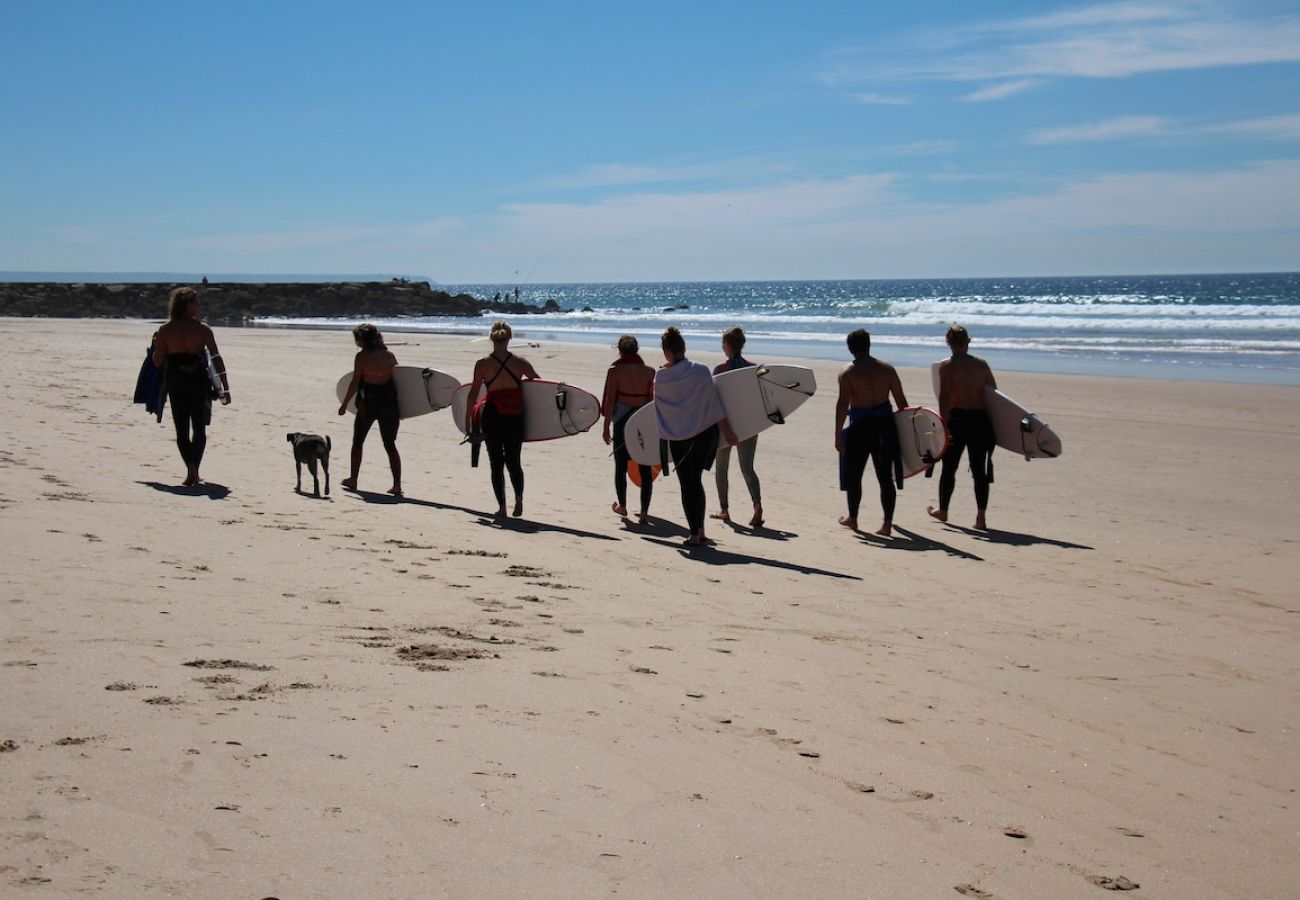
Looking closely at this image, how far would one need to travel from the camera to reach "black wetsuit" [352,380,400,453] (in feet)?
30.4

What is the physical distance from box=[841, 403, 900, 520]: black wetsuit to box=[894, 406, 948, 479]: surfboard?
41 centimetres

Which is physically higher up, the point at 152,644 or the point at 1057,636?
the point at 152,644

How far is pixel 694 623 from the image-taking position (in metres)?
5.37

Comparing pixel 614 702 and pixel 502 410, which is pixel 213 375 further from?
pixel 614 702

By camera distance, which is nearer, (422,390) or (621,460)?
(621,460)

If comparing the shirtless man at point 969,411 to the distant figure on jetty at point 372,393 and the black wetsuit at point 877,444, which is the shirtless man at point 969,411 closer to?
the black wetsuit at point 877,444

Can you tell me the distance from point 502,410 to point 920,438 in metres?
3.22

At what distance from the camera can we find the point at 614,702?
407cm

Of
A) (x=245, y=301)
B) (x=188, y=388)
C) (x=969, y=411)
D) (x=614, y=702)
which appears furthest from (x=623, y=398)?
(x=245, y=301)

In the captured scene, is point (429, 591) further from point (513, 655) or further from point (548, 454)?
point (548, 454)

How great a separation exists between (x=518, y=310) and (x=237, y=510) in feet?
202

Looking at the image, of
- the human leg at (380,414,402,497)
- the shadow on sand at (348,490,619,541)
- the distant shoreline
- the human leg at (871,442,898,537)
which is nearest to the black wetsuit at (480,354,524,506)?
the shadow on sand at (348,490,619,541)

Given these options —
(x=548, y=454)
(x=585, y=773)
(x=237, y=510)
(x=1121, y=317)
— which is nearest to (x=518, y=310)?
(x=1121, y=317)

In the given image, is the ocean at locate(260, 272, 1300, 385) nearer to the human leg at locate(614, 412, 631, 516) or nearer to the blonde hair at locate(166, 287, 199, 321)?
the human leg at locate(614, 412, 631, 516)
